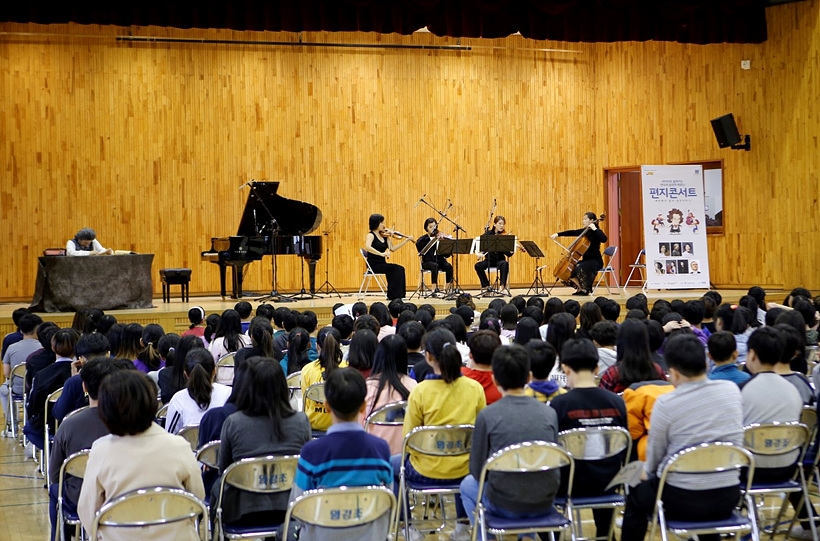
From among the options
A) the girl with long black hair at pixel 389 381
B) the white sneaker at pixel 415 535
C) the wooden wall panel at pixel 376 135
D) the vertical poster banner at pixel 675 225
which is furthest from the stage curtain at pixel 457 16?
the white sneaker at pixel 415 535

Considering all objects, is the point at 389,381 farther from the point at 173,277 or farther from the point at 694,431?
the point at 173,277

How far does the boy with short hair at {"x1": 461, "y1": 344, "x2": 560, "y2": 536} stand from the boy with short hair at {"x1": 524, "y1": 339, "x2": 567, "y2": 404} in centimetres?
49

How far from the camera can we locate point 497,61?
1698 cm

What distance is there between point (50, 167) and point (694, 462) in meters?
13.8

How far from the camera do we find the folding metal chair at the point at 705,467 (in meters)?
3.78

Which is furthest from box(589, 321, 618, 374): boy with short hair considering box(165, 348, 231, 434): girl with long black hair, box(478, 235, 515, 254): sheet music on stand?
box(478, 235, 515, 254): sheet music on stand

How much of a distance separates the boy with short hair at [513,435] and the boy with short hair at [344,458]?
509 mm

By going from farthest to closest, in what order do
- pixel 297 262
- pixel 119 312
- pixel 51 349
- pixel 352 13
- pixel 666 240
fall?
1. pixel 297 262
2. pixel 666 240
3. pixel 352 13
4. pixel 119 312
5. pixel 51 349

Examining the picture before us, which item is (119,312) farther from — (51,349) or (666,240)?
(666,240)

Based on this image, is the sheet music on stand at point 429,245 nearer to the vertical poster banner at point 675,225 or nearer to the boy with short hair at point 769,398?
the vertical poster banner at point 675,225

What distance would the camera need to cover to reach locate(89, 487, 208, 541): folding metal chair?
335cm

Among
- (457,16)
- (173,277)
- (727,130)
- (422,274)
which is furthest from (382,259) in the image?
(727,130)

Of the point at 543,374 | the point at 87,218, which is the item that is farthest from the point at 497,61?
the point at 543,374

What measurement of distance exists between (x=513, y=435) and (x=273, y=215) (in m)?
9.88
